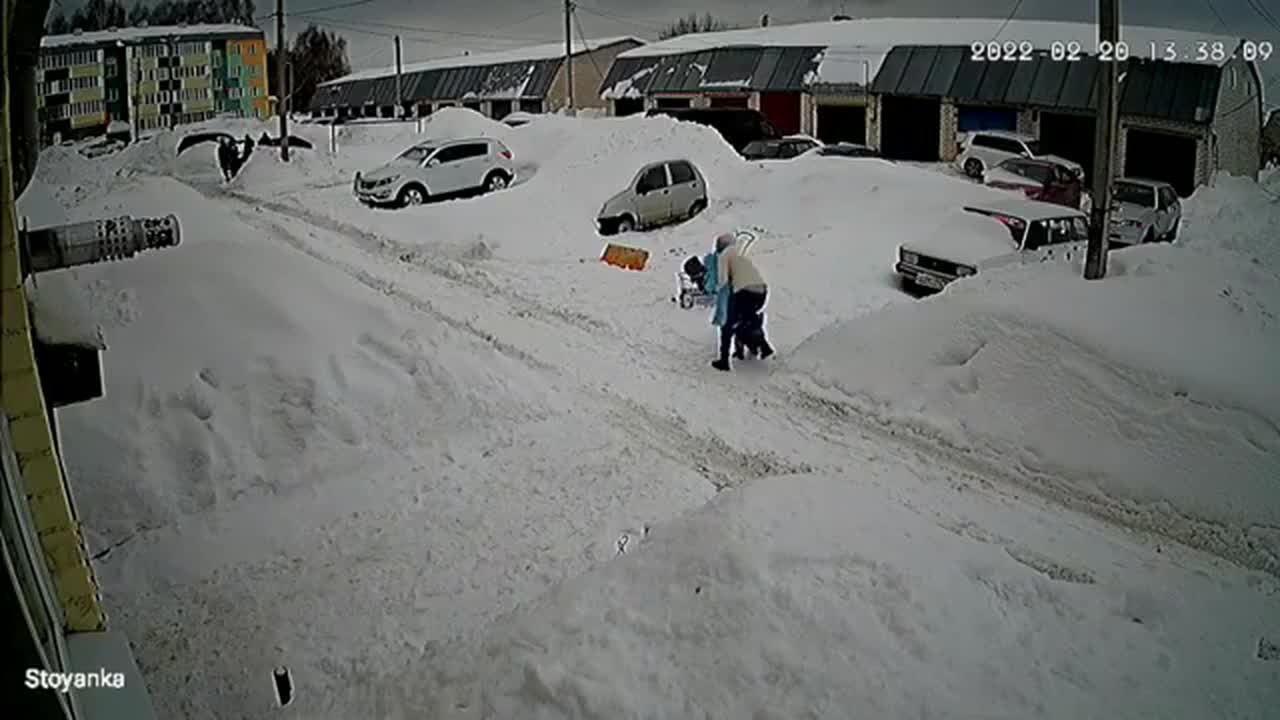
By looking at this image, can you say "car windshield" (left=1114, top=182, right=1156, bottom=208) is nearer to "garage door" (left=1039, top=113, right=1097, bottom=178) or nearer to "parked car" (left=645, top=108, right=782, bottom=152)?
"garage door" (left=1039, top=113, right=1097, bottom=178)

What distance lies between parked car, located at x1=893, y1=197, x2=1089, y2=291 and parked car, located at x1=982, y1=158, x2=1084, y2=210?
0.22 ft

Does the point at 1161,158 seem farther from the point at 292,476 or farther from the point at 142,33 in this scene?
the point at 142,33

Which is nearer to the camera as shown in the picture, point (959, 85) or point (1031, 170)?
point (959, 85)

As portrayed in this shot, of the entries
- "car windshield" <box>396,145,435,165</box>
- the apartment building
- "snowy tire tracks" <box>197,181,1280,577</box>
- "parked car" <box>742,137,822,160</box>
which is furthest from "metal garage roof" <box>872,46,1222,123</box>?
the apartment building

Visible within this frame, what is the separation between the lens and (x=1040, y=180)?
18.4ft

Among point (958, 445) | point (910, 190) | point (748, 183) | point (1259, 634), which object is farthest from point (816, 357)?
point (748, 183)

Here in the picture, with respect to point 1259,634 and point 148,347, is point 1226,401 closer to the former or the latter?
point 1259,634

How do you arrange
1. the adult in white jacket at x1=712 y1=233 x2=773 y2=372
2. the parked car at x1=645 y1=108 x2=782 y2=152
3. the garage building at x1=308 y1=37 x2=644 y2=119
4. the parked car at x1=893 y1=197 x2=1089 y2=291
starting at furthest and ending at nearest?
1. the parked car at x1=645 y1=108 x2=782 y2=152
2. the parked car at x1=893 y1=197 x2=1089 y2=291
3. the adult in white jacket at x1=712 y1=233 x2=773 y2=372
4. the garage building at x1=308 y1=37 x2=644 y2=119

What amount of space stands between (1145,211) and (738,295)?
6.14ft

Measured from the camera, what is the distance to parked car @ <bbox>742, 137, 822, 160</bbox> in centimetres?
645

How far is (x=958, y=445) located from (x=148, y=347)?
8.92ft

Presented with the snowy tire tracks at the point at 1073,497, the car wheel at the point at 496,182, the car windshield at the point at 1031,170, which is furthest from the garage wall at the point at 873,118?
the car wheel at the point at 496,182

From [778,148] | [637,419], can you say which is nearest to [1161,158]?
[637,419]

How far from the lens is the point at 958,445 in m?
3.92
